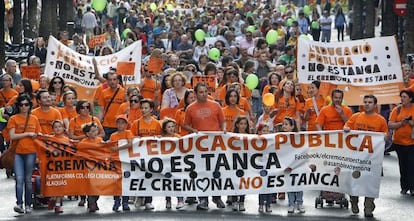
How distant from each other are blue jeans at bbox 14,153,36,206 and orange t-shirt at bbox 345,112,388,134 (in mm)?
3825

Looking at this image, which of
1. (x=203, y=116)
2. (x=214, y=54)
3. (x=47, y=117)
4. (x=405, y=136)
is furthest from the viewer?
(x=214, y=54)

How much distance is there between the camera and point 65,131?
1819 cm

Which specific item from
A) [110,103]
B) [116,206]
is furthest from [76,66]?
[116,206]

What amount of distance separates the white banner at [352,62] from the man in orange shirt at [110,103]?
2.58 metres

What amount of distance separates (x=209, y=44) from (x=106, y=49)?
26.7 ft

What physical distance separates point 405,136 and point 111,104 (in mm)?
4191

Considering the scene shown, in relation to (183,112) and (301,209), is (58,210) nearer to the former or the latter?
(183,112)

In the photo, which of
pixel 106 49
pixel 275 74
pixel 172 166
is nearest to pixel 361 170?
pixel 172 166

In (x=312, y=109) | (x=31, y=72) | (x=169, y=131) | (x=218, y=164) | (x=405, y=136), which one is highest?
(x=31, y=72)

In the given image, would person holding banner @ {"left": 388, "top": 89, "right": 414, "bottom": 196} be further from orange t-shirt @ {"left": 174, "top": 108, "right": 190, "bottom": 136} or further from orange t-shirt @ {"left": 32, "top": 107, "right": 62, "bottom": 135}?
orange t-shirt @ {"left": 32, "top": 107, "right": 62, "bottom": 135}

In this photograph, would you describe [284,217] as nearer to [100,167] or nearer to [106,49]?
[100,167]

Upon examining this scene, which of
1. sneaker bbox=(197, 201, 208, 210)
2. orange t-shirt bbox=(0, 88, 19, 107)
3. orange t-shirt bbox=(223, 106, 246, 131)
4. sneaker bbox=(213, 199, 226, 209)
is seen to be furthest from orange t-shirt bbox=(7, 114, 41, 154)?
orange t-shirt bbox=(0, 88, 19, 107)

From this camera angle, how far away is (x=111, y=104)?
2019 centimetres

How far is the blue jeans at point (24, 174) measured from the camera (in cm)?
1678
